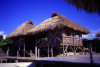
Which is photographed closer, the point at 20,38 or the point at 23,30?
the point at 23,30

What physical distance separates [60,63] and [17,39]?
47.2ft

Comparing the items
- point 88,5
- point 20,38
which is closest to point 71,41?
point 20,38

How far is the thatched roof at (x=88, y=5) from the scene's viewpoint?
12.9 feet

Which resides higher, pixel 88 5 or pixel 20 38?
pixel 88 5

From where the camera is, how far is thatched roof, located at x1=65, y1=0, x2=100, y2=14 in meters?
3.92

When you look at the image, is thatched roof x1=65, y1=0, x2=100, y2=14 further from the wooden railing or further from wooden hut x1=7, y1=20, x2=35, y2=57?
wooden hut x1=7, y1=20, x2=35, y2=57

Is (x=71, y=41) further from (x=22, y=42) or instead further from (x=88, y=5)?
(x=88, y=5)

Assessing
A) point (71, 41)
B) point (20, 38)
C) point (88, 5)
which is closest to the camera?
point (88, 5)

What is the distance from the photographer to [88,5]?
4152 millimetres

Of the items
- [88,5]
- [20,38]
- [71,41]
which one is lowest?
[71,41]

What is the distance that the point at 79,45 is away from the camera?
14.4 metres

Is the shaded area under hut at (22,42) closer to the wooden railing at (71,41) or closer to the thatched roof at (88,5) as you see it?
the wooden railing at (71,41)

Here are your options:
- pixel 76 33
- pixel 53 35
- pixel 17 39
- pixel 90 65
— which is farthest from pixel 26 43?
pixel 90 65

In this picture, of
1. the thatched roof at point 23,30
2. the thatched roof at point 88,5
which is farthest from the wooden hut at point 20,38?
the thatched roof at point 88,5
